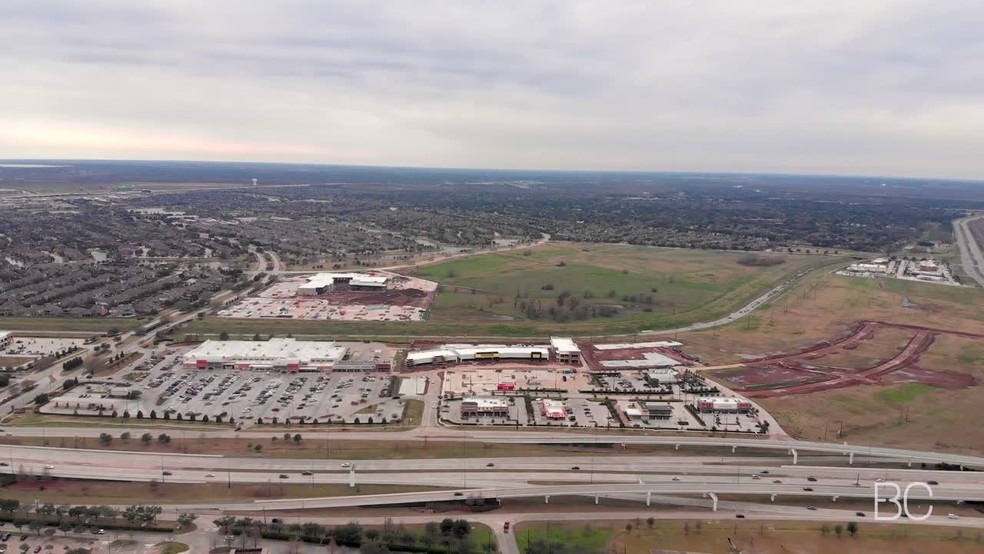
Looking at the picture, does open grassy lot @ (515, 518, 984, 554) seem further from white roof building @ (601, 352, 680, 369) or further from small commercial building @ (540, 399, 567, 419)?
white roof building @ (601, 352, 680, 369)

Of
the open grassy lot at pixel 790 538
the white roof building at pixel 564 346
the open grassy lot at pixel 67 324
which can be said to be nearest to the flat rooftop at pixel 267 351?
the open grassy lot at pixel 67 324

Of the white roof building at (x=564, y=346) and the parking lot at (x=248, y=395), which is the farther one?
the white roof building at (x=564, y=346)

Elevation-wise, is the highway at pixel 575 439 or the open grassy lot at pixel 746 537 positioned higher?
the highway at pixel 575 439

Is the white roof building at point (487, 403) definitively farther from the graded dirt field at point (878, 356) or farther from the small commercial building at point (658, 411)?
the graded dirt field at point (878, 356)

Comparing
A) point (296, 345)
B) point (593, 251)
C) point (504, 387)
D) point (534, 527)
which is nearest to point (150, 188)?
point (593, 251)

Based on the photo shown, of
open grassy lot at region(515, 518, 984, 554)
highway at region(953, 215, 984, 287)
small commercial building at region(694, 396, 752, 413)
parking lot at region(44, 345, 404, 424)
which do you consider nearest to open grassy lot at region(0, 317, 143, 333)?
parking lot at region(44, 345, 404, 424)

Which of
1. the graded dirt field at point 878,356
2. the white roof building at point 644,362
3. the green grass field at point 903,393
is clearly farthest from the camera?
the white roof building at point 644,362

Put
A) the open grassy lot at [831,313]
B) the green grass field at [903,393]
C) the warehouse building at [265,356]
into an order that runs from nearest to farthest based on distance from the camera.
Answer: the green grass field at [903,393] → the warehouse building at [265,356] → the open grassy lot at [831,313]
